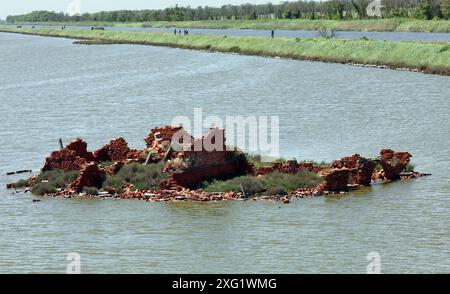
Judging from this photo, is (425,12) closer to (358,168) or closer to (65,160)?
(358,168)

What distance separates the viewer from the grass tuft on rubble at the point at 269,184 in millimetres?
37406

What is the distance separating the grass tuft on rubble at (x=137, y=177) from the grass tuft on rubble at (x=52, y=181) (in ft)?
5.27

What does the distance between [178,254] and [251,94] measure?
50.2 m

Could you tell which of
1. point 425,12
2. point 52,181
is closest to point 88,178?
point 52,181

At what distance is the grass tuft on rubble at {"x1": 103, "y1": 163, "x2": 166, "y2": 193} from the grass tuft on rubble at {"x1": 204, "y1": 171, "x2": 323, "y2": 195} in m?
1.85

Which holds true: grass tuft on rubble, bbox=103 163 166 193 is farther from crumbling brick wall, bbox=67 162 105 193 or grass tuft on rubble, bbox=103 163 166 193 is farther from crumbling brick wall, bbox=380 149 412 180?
crumbling brick wall, bbox=380 149 412 180

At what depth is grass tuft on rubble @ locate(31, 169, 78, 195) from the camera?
39.3m

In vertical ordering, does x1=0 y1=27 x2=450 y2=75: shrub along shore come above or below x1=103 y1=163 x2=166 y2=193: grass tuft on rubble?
below

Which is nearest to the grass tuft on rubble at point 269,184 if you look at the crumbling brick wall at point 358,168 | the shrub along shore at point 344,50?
the crumbling brick wall at point 358,168

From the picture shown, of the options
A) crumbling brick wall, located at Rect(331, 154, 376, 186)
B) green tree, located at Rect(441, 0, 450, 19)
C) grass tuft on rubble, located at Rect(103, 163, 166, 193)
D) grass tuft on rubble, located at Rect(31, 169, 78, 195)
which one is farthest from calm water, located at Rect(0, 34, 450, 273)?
green tree, located at Rect(441, 0, 450, 19)

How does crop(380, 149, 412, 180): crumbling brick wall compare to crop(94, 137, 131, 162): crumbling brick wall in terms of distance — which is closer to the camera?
crop(380, 149, 412, 180): crumbling brick wall

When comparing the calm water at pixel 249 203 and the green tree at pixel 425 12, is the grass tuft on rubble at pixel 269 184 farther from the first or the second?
the green tree at pixel 425 12

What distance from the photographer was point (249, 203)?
120 ft
